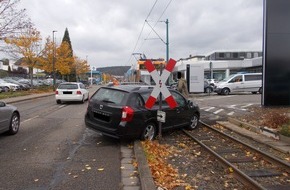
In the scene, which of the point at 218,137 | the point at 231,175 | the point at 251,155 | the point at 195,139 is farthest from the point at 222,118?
the point at 231,175

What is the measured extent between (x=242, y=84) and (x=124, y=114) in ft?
85.1

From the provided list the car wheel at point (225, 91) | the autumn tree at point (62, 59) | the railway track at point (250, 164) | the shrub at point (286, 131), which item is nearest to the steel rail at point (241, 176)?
the railway track at point (250, 164)

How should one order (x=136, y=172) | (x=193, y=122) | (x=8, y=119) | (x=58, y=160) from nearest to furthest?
(x=136, y=172) < (x=58, y=160) < (x=8, y=119) < (x=193, y=122)

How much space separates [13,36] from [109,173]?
2207cm

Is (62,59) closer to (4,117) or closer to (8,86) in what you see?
(8,86)

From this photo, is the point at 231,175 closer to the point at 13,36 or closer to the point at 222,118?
the point at 222,118

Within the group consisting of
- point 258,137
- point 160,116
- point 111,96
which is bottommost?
point 258,137

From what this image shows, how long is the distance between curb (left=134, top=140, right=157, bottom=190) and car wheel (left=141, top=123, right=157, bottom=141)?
0.97 meters

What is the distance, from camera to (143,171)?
601 cm

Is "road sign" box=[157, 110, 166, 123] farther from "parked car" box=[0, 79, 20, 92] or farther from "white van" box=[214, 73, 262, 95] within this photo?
"parked car" box=[0, 79, 20, 92]

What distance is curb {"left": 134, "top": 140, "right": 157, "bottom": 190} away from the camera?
5.23 meters

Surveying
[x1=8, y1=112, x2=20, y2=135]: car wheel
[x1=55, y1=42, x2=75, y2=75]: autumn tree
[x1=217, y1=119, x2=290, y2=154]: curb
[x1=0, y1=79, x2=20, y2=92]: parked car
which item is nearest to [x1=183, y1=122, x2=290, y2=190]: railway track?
[x1=217, y1=119, x2=290, y2=154]: curb

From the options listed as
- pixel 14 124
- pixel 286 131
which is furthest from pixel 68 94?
pixel 286 131

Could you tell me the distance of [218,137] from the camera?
10.3 metres
